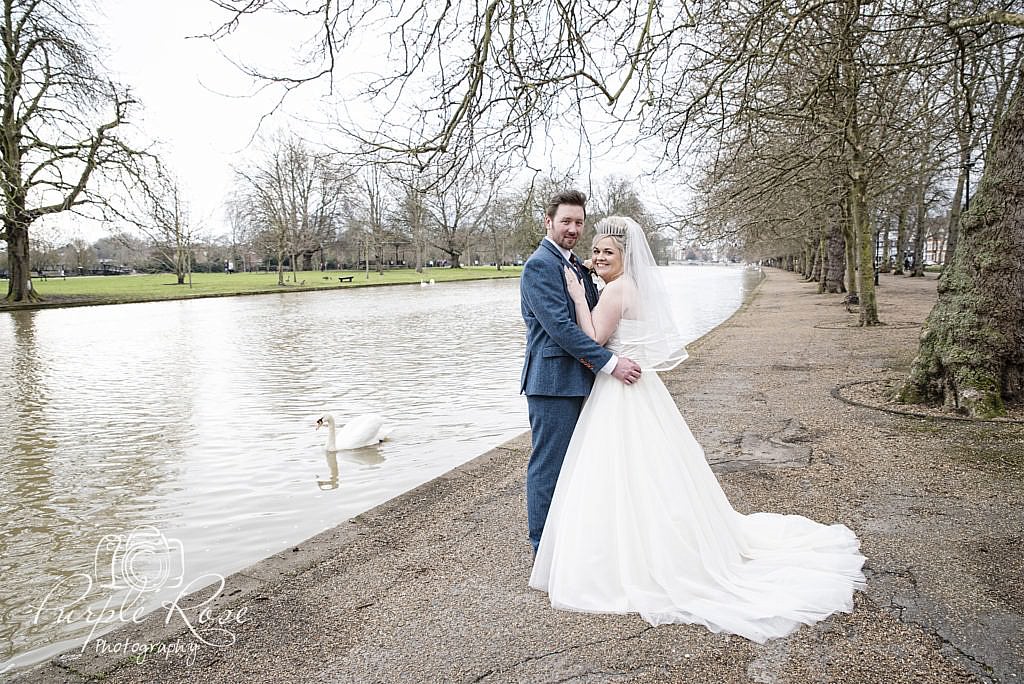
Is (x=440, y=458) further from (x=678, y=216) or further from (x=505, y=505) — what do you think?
(x=678, y=216)

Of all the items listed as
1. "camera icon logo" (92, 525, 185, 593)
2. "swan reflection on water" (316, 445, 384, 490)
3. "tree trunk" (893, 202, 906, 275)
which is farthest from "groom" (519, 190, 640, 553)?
"tree trunk" (893, 202, 906, 275)

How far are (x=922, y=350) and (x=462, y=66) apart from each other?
5825mm

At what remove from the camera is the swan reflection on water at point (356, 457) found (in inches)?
287

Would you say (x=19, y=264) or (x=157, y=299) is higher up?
(x=19, y=264)

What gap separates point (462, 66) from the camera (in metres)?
5.74

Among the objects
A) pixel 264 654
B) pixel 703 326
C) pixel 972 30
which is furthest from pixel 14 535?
pixel 703 326

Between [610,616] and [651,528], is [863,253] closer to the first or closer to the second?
[651,528]

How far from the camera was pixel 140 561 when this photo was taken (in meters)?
5.32

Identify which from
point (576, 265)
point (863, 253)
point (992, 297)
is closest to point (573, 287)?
point (576, 265)

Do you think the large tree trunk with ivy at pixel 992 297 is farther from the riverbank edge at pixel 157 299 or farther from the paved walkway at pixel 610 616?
the riverbank edge at pixel 157 299

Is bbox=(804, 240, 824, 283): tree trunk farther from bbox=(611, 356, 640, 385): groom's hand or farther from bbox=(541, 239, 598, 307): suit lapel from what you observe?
bbox=(611, 356, 640, 385): groom's hand

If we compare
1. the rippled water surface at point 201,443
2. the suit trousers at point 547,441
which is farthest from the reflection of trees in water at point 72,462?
the suit trousers at point 547,441

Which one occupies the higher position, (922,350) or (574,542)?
(922,350)

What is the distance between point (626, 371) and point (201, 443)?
240 inches
